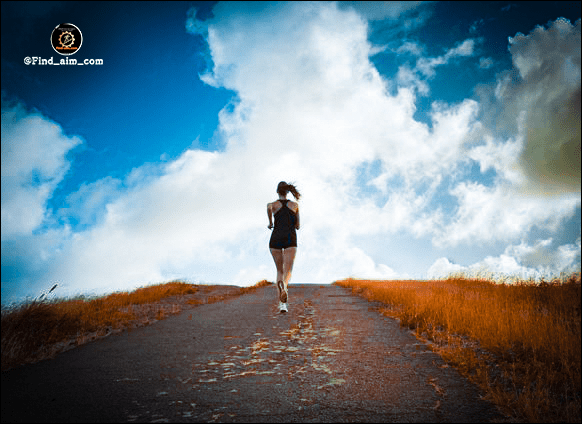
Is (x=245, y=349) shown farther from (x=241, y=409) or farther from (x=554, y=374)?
(x=554, y=374)

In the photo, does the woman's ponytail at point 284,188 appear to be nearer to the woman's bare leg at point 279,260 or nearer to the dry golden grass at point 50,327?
the woman's bare leg at point 279,260

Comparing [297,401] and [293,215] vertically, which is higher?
[293,215]

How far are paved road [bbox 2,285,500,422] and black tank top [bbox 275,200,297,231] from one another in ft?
8.26

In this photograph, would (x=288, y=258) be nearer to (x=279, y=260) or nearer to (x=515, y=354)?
(x=279, y=260)

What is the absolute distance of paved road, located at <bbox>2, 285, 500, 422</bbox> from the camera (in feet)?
9.32

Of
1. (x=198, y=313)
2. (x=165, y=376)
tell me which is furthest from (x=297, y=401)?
(x=198, y=313)

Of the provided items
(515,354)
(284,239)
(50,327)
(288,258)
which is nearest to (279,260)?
(288,258)

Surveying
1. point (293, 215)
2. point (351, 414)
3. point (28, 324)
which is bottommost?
point (351, 414)

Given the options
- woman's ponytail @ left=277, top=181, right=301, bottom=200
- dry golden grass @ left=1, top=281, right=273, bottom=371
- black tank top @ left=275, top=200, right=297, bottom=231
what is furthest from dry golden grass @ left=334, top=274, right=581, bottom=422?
dry golden grass @ left=1, top=281, right=273, bottom=371

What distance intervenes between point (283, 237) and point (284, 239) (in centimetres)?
5

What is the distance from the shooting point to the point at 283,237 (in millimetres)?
7879

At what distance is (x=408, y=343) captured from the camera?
512cm

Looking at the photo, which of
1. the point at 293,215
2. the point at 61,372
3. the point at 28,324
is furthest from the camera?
the point at 293,215

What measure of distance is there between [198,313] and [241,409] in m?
6.23
